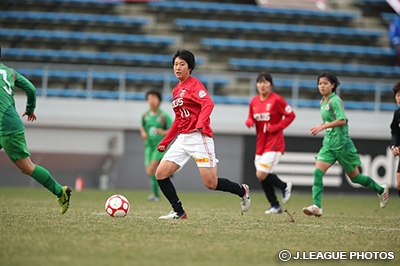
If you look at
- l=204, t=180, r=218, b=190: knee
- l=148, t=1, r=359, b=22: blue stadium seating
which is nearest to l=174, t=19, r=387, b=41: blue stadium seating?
l=148, t=1, r=359, b=22: blue stadium seating

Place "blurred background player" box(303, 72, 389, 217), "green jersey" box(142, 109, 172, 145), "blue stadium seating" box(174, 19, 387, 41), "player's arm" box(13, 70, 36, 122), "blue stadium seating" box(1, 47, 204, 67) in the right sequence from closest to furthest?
"player's arm" box(13, 70, 36, 122)
"blurred background player" box(303, 72, 389, 217)
"green jersey" box(142, 109, 172, 145)
"blue stadium seating" box(1, 47, 204, 67)
"blue stadium seating" box(174, 19, 387, 41)

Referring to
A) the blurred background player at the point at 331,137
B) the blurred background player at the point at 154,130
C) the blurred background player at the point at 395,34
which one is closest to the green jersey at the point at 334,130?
the blurred background player at the point at 331,137

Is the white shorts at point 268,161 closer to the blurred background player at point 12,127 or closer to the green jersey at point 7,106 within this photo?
the blurred background player at point 12,127

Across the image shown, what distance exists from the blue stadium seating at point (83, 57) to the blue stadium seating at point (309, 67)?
8.09ft

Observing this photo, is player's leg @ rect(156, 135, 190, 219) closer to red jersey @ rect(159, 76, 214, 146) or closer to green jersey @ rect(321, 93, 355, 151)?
red jersey @ rect(159, 76, 214, 146)

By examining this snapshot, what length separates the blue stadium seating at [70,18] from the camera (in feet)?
66.5

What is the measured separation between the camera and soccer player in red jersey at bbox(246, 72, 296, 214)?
1012cm

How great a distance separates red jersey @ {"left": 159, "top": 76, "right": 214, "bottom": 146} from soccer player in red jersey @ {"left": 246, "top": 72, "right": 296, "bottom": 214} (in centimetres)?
274

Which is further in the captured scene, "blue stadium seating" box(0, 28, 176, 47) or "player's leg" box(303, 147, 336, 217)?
"blue stadium seating" box(0, 28, 176, 47)

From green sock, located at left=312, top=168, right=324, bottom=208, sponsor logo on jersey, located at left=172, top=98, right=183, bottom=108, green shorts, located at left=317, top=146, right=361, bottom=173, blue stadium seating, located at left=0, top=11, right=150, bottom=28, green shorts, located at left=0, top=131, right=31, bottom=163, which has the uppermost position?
blue stadium seating, located at left=0, top=11, right=150, bottom=28

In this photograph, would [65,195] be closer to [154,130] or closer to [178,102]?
[178,102]

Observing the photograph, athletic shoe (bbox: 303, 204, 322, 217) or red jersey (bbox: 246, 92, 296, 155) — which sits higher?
red jersey (bbox: 246, 92, 296, 155)

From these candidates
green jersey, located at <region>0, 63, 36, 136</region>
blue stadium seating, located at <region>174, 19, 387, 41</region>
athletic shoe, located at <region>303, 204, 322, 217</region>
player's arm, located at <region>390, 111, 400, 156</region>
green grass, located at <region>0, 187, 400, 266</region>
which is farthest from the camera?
blue stadium seating, located at <region>174, 19, 387, 41</region>

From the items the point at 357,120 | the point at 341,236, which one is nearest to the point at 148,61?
the point at 357,120
